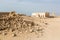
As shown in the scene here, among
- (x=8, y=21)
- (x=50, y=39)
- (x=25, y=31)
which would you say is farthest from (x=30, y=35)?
(x=8, y=21)

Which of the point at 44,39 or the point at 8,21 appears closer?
the point at 44,39

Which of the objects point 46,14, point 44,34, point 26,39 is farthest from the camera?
point 46,14

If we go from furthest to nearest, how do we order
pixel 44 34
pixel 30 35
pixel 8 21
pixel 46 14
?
pixel 46 14 < pixel 8 21 < pixel 44 34 < pixel 30 35

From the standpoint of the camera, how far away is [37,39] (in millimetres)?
8875

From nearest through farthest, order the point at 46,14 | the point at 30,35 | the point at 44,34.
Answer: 1. the point at 30,35
2. the point at 44,34
3. the point at 46,14

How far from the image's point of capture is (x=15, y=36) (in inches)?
353

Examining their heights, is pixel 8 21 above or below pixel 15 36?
above

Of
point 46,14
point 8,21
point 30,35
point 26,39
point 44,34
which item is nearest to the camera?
point 26,39

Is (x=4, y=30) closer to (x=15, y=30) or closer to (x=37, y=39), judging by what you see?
(x=15, y=30)

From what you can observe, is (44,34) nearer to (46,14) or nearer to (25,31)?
(25,31)

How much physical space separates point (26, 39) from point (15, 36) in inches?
28.7

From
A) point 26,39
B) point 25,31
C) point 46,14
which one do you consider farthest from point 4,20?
point 46,14

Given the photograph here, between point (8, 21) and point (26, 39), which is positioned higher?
point (8, 21)

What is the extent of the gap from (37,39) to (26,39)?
67cm
